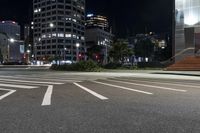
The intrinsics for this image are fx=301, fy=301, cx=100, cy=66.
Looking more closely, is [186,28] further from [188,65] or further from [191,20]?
[188,65]

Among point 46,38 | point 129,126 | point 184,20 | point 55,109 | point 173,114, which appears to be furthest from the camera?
point 46,38

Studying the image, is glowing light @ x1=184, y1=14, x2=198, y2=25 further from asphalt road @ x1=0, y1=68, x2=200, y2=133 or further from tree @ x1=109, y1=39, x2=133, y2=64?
asphalt road @ x1=0, y1=68, x2=200, y2=133

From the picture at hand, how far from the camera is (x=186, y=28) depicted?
49.6 m

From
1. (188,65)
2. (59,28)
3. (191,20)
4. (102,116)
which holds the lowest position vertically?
(102,116)

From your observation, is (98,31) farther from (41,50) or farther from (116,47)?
(116,47)

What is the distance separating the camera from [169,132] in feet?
17.3

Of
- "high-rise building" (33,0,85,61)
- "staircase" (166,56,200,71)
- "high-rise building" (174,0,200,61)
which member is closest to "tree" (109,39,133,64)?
"high-rise building" (174,0,200,61)

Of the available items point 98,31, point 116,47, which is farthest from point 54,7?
point 116,47

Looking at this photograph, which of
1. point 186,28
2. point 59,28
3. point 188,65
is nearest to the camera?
point 188,65

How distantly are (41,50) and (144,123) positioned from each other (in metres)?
155

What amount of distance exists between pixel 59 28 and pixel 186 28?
111 m

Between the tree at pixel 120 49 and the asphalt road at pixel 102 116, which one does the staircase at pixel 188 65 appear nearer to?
the tree at pixel 120 49

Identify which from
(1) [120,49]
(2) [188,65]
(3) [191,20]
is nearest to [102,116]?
(2) [188,65]

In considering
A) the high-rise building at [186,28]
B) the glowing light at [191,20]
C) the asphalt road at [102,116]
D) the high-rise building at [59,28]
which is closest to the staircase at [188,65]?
the high-rise building at [186,28]
